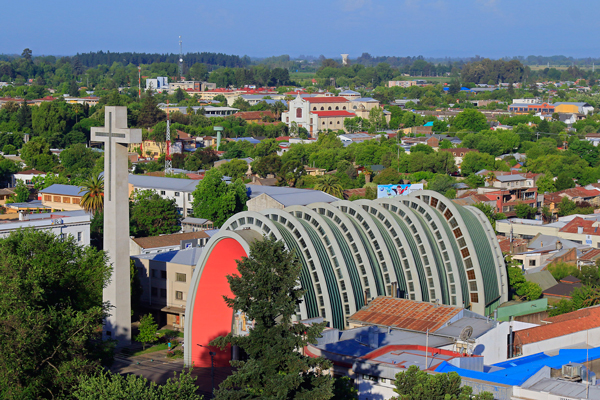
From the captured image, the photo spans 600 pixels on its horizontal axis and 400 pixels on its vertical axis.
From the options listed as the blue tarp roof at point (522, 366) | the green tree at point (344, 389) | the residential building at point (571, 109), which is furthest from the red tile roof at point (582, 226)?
the residential building at point (571, 109)

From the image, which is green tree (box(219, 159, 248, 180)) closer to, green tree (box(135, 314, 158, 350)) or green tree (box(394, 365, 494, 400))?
green tree (box(135, 314, 158, 350))

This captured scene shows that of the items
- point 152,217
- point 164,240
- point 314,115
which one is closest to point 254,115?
point 314,115

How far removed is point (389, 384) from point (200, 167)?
71.1 meters

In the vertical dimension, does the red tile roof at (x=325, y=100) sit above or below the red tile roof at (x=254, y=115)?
above

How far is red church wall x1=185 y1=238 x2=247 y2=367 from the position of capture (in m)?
32.1

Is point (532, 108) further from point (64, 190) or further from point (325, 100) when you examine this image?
point (64, 190)

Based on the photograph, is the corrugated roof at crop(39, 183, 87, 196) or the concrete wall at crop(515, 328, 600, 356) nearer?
the concrete wall at crop(515, 328, 600, 356)

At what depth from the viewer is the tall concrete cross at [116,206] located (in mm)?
34906

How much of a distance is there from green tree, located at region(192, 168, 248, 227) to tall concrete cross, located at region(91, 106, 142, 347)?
1005 inches

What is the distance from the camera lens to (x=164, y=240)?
50.8m

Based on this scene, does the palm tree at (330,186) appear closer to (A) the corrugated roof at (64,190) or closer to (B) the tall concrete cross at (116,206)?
(A) the corrugated roof at (64,190)

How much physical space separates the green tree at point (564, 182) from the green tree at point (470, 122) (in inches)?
1846

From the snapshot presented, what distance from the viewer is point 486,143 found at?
10544 centimetres

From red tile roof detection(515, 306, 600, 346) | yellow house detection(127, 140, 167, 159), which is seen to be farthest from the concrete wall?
yellow house detection(127, 140, 167, 159)
